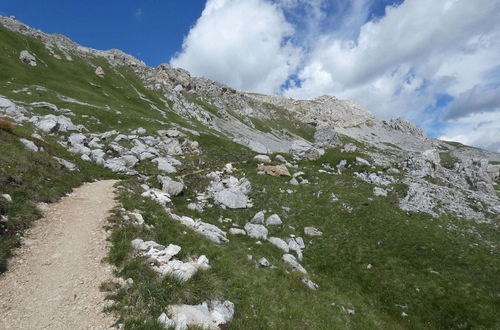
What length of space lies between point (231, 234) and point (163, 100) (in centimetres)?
12333

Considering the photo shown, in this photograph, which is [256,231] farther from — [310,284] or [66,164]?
[66,164]

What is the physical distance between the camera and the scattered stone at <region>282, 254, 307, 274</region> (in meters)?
21.3

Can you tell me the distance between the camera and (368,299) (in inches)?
778

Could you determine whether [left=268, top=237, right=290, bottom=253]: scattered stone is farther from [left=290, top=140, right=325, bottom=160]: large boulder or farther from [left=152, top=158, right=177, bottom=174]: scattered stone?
[left=290, top=140, right=325, bottom=160]: large boulder

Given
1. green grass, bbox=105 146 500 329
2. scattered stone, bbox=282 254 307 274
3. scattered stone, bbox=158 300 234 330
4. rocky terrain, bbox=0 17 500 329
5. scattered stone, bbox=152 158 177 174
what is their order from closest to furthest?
scattered stone, bbox=158 300 234 330, green grass, bbox=105 146 500 329, rocky terrain, bbox=0 17 500 329, scattered stone, bbox=282 254 307 274, scattered stone, bbox=152 158 177 174

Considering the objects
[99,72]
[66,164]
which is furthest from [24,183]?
[99,72]

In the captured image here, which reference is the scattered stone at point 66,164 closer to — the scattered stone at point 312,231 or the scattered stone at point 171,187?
the scattered stone at point 171,187

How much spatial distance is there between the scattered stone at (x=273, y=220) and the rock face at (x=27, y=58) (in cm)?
A: 11727

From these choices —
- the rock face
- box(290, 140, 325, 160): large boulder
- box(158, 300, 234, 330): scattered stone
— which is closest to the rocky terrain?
box(158, 300, 234, 330): scattered stone

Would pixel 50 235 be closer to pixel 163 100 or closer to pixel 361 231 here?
pixel 361 231

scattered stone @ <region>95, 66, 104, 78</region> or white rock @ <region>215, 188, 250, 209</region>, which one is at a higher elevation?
scattered stone @ <region>95, 66, 104, 78</region>

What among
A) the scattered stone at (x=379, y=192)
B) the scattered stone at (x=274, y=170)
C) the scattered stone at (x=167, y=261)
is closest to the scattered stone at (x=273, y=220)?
the scattered stone at (x=274, y=170)

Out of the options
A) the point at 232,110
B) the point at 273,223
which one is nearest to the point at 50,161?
the point at 273,223

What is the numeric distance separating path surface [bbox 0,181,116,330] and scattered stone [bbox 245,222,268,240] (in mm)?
11982
